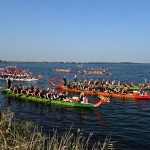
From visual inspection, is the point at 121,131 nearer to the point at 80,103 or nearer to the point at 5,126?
the point at 80,103

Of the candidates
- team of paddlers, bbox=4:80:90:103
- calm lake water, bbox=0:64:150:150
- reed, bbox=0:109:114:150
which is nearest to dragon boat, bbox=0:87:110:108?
team of paddlers, bbox=4:80:90:103

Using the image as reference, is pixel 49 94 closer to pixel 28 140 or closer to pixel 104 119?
pixel 104 119

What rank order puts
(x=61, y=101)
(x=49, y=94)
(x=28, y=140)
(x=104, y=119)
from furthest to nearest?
(x=49, y=94)
(x=61, y=101)
(x=104, y=119)
(x=28, y=140)

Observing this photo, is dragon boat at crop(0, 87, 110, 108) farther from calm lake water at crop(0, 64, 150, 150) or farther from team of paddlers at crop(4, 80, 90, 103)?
calm lake water at crop(0, 64, 150, 150)

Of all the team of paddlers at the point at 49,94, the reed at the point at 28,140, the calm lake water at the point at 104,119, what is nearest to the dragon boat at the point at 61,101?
the team of paddlers at the point at 49,94

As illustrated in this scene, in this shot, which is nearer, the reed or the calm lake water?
the reed

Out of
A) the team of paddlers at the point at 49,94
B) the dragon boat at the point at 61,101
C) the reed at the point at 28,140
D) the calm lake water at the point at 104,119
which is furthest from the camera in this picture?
the team of paddlers at the point at 49,94

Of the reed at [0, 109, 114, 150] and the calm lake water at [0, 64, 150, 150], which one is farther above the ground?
the reed at [0, 109, 114, 150]

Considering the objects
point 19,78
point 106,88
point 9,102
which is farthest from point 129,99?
point 19,78

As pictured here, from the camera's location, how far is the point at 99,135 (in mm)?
20172

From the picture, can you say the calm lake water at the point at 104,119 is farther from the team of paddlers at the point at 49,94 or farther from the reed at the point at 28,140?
the reed at the point at 28,140

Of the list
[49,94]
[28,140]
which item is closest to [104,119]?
[49,94]

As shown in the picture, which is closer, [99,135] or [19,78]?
[99,135]

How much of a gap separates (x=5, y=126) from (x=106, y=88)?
30.7 m
